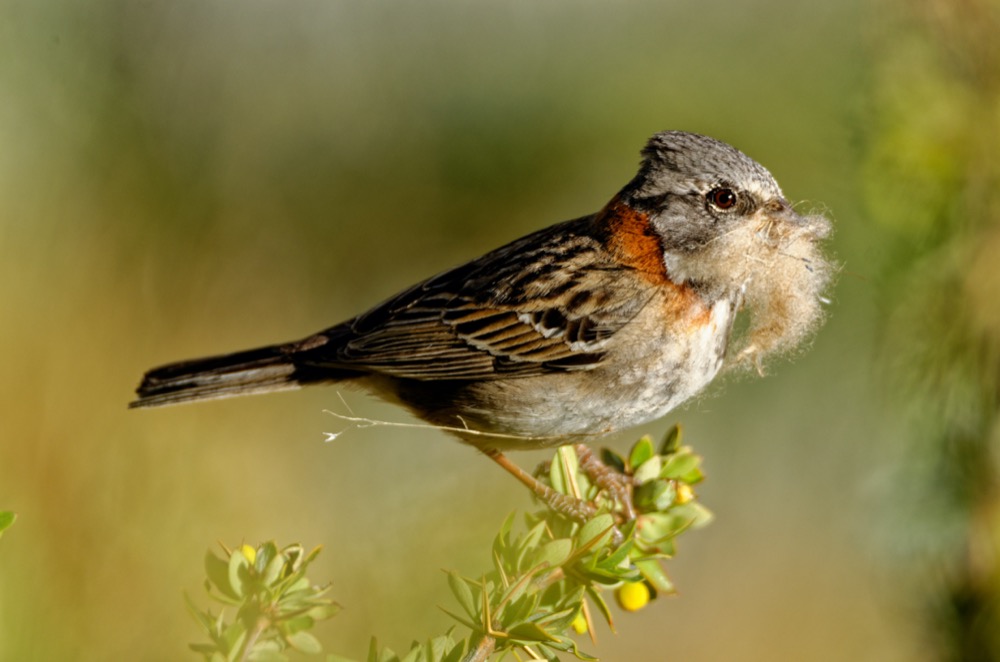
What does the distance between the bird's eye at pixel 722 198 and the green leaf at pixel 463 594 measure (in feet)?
5.67

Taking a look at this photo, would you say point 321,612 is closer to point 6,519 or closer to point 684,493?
point 6,519

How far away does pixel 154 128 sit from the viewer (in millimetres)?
4371

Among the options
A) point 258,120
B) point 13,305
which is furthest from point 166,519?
point 258,120

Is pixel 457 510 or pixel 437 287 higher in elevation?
pixel 437 287

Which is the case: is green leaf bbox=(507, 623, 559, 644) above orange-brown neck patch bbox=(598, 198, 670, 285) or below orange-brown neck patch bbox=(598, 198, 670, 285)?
below

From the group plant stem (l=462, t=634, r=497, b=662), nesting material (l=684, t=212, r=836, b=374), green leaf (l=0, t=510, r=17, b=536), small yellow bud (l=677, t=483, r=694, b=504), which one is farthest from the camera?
nesting material (l=684, t=212, r=836, b=374)

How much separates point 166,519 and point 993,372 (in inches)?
78.5

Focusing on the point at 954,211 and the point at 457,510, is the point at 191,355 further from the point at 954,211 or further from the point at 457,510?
the point at 954,211

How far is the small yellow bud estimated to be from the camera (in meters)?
2.39

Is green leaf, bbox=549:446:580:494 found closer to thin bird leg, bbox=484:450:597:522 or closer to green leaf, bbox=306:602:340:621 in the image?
thin bird leg, bbox=484:450:597:522

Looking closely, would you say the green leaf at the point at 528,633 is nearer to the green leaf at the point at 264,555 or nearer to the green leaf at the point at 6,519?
the green leaf at the point at 264,555

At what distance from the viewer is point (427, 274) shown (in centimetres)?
541

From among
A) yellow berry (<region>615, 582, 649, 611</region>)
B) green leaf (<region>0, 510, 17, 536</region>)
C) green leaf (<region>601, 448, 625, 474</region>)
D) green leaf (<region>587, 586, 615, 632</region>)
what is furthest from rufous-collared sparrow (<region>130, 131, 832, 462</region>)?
green leaf (<region>0, 510, 17, 536</region>)

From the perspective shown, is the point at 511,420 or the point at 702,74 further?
the point at 702,74
